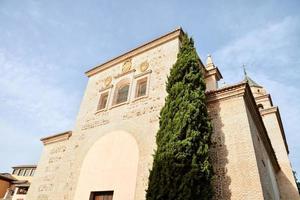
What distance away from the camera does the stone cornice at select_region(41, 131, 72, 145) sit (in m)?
11.4

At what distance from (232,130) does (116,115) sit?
5.09 metres

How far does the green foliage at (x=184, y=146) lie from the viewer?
571 cm

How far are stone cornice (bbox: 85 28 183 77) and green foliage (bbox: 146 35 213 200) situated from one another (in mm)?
3081

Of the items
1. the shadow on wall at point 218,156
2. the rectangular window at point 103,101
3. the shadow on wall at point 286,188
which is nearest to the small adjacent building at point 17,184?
the rectangular window at point 103,101

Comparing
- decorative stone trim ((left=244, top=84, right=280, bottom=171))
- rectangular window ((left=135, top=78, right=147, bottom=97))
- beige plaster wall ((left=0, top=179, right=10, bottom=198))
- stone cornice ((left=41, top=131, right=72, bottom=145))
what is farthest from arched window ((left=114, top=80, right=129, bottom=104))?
beige plaster wall ((left=0, top=179, right=10, bottom=198))

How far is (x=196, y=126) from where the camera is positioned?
6621 mm

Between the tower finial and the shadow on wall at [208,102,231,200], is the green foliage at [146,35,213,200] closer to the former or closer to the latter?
the shadow on wall at [208,102,231,200]

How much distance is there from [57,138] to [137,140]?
5601 millimetres

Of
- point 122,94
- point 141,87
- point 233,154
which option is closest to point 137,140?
point 141,87

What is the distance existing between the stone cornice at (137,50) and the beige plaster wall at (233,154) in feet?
14.0

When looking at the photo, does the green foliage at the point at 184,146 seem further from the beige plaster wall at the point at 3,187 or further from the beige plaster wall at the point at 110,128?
the beige plaster wall at the point at 3,187

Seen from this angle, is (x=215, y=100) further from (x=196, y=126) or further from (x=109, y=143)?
(x=109, y=143)

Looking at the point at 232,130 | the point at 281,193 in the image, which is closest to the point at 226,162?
the point at 232,130

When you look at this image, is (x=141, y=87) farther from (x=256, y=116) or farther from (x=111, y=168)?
(x=256, y=116)
